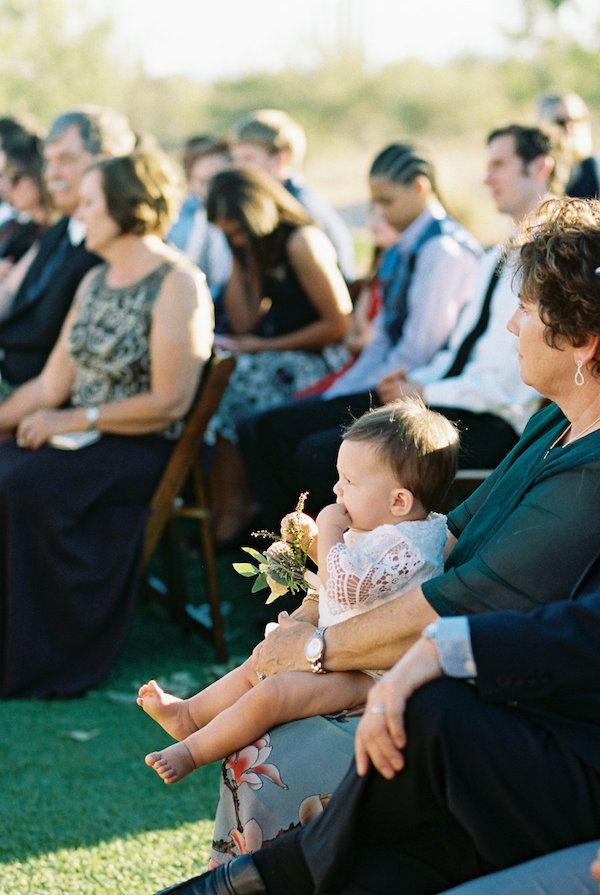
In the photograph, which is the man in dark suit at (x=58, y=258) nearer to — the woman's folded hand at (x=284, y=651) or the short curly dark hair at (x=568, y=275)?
the woman's folded hand at (x=284, y=651)

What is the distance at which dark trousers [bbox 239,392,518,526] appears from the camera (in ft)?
15.0

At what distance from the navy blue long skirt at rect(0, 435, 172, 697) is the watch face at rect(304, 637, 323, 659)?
2.36 m

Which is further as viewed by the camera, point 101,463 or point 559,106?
point 559,106

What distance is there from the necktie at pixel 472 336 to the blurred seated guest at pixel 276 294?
4.22ft

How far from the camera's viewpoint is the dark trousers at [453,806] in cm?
203

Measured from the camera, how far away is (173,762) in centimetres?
262

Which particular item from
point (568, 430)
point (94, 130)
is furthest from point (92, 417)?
point (568, 430)

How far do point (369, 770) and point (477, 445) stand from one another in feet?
8.35

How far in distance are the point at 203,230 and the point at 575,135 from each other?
2313 mm

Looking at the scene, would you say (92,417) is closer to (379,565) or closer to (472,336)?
(472,336)

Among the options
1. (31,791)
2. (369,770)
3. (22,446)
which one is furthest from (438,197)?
(369,770)

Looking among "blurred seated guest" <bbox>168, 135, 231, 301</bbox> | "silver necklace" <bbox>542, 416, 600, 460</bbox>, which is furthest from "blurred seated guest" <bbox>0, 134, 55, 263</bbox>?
"silver necklace" <bbox>542, 416, 600, 460</bbox>

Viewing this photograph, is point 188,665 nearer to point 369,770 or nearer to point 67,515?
point 67,515

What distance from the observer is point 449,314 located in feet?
17.7
